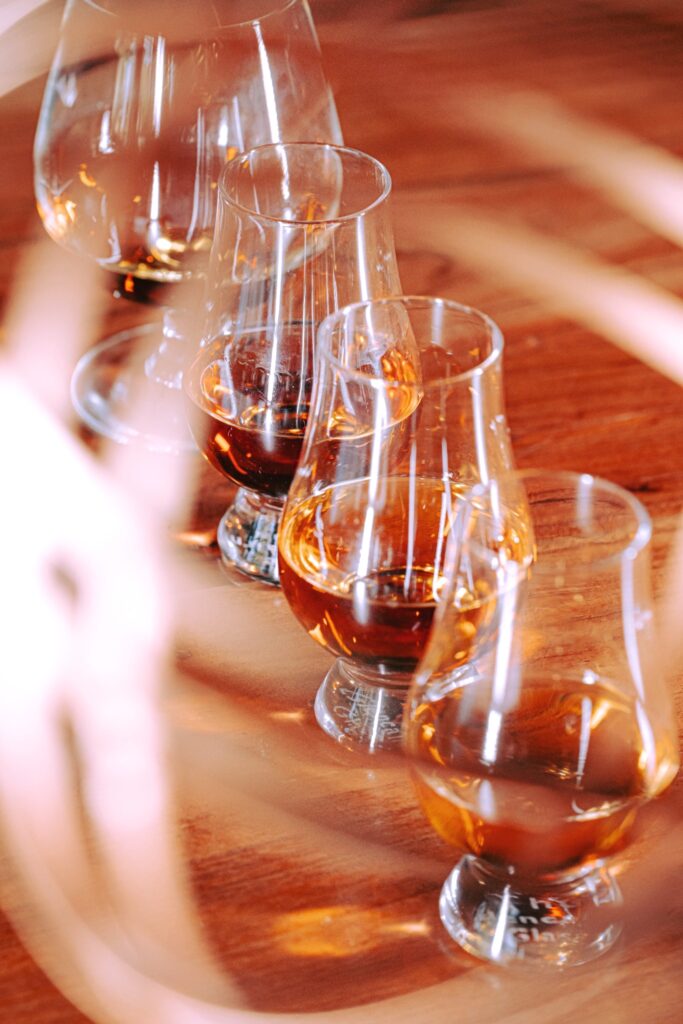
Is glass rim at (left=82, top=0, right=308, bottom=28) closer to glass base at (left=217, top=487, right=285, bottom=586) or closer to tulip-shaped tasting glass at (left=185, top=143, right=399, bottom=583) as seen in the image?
tulip-shaped tasting glass at (left=185, top=143, right=399, bottom=583)

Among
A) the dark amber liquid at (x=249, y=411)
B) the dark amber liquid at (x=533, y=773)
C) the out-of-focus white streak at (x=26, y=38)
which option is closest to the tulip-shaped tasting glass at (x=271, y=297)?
the dark amber liquid at (x=249, y=411)

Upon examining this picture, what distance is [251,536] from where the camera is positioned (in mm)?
860

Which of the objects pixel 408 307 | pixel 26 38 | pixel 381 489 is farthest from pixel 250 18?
pixel 26 38

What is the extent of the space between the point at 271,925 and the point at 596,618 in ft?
0.63

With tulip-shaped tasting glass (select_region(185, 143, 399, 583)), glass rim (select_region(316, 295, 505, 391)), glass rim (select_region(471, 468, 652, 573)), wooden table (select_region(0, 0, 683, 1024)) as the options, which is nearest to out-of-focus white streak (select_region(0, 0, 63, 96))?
wooden table (select_region(0, 0, 683, 1024))

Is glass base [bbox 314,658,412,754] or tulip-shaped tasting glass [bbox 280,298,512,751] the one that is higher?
tulip-shaped tasting glass [bbox 280,298,512,751]

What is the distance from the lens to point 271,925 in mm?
617

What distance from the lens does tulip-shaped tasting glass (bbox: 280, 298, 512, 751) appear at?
0.66m

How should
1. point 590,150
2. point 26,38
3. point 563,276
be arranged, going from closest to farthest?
point 563,276, point 590,150, point 26,38

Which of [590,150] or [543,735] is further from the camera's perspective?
[590,150]

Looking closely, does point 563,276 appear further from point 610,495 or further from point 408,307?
point 610,495

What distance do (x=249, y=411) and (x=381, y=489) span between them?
164 millimetres

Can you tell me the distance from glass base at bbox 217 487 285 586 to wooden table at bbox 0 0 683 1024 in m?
0.01

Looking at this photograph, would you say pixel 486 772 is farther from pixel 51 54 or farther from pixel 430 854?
pixel 51 54
